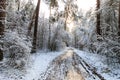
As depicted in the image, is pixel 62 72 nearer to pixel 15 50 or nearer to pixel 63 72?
pixel 63 72

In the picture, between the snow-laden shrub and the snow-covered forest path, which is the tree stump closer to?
the snow-covered forest path

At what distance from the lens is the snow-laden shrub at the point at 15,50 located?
1120 cm

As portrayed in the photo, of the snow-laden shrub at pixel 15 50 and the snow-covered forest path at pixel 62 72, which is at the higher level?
the snow-laden shrub at pixel 15 50

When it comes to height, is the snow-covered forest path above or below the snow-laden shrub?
below

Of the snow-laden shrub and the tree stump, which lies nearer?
the tree stump

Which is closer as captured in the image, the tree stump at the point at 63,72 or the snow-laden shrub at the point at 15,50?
the tree stump at the point at 63,72

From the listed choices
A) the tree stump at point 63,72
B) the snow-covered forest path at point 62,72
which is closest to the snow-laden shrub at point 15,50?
the snow-covered forest path at point 62,72

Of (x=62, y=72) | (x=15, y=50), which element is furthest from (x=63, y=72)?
(x=15, y=50)

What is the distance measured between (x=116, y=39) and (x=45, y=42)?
31.9m

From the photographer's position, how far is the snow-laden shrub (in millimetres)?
11202

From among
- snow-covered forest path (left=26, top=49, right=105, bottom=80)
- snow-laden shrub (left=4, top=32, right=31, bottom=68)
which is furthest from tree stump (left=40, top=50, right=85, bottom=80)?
snow-laden shrub (left=4, top=32, right=31, bottom=68)

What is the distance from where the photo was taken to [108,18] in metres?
25.3

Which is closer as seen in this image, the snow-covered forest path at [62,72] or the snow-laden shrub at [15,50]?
the snow-covered forest path at [62,72]

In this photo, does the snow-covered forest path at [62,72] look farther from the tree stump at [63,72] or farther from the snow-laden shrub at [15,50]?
the snow-laden shrub at [15,50]
